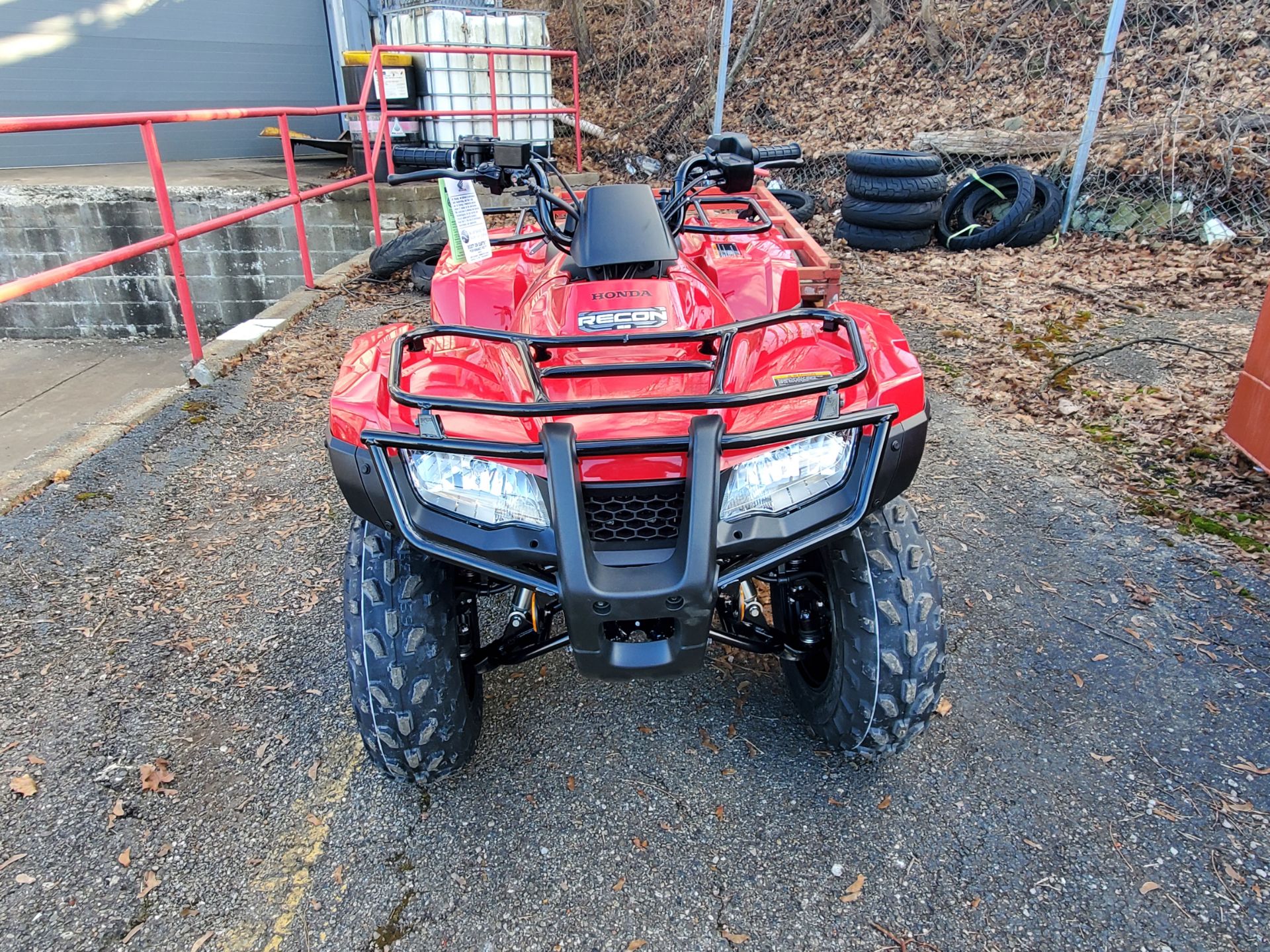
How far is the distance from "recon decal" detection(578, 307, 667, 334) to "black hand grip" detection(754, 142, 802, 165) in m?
0.86

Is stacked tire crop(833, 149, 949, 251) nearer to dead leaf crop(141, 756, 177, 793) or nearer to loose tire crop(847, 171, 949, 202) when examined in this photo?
loose tire crop(847, 171, 949, 202)

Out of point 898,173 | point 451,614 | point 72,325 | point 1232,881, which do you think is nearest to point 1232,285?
point 898,173

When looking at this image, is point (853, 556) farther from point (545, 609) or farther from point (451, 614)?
point (451, 614)

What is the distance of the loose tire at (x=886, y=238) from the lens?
6.80 meters

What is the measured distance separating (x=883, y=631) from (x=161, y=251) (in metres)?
8.94

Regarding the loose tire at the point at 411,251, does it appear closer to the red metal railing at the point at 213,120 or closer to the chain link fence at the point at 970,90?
the red metal railing at the point at 213,120

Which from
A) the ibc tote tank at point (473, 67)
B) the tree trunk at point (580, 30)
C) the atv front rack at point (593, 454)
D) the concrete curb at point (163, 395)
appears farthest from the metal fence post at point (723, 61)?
the atv front rack at point (593, 454)

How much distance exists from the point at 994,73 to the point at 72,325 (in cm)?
1035

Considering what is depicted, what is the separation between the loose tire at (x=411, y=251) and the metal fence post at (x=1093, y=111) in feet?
16.6

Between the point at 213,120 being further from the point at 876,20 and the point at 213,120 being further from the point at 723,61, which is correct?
the point at 876,20

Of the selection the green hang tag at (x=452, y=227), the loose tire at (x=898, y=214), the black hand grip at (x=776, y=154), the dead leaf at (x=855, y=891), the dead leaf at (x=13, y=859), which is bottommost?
the dead leaf at (x=13, y=859)

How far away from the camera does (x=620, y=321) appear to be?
194 cm

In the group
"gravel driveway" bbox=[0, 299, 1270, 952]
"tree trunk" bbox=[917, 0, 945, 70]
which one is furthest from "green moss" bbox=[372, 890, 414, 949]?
"tree trunk" bbox=[917, 0, 945, 70]

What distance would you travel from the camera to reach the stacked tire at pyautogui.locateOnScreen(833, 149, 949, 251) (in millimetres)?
6641
